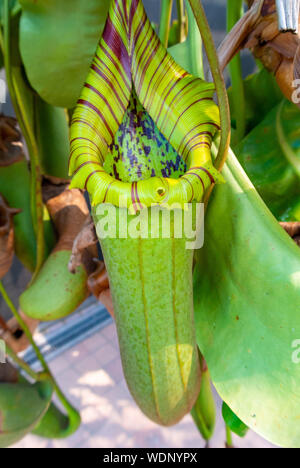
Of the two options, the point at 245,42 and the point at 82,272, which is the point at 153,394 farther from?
the point at 245,42

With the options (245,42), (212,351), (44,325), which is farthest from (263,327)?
(44,325)

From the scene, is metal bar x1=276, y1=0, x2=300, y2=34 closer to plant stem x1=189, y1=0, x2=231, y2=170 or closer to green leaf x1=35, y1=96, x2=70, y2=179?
plant stem x1=189, y1=0, x2=231, y2=170

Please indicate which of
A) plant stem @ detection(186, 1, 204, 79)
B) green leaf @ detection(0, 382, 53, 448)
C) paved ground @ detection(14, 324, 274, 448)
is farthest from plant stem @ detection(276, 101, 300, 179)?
paved ground @ detection(14, 324, 274, 448)

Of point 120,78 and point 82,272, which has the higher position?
point 120,78

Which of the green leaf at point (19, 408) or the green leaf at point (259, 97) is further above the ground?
the green leaf at point (259, 97)

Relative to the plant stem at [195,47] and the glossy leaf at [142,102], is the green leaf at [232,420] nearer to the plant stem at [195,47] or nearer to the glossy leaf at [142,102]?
the glossy leaf at [142,102]

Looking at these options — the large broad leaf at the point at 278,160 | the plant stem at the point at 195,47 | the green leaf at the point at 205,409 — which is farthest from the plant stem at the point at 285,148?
the green leaf at the point at 205,409
